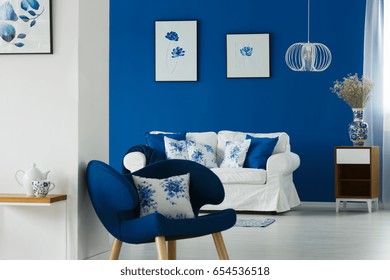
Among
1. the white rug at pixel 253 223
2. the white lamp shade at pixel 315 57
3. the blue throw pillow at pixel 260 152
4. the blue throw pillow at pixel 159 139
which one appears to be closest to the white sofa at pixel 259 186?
the blue throw pillow at pixel 260 152

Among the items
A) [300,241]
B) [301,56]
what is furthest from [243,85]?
[300,241]

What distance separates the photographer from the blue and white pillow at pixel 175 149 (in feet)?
28.5

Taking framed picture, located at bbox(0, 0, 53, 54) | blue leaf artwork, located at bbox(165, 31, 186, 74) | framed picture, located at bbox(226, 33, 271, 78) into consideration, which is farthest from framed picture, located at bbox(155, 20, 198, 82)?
framed picture, located at bbox(0, 0, 53, 54)

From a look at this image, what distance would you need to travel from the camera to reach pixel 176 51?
9.73 metres

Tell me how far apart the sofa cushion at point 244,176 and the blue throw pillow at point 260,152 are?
0.83 feet

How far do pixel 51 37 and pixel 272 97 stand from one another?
4.91m

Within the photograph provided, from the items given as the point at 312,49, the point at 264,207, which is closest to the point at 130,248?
the point at 264,207

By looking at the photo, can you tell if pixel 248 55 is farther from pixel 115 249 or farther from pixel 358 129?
pixel 115 249

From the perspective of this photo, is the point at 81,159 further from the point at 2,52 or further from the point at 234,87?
the point at 234,87

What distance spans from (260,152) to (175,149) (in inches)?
38.1

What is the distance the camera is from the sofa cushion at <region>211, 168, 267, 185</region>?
823 cm

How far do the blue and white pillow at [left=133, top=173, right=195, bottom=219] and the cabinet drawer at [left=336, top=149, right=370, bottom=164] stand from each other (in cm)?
432

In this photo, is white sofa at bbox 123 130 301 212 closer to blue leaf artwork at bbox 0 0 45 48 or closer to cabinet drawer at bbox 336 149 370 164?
cabinet drawer at bbox 336 149 370 164

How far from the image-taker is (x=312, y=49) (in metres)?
8.94
